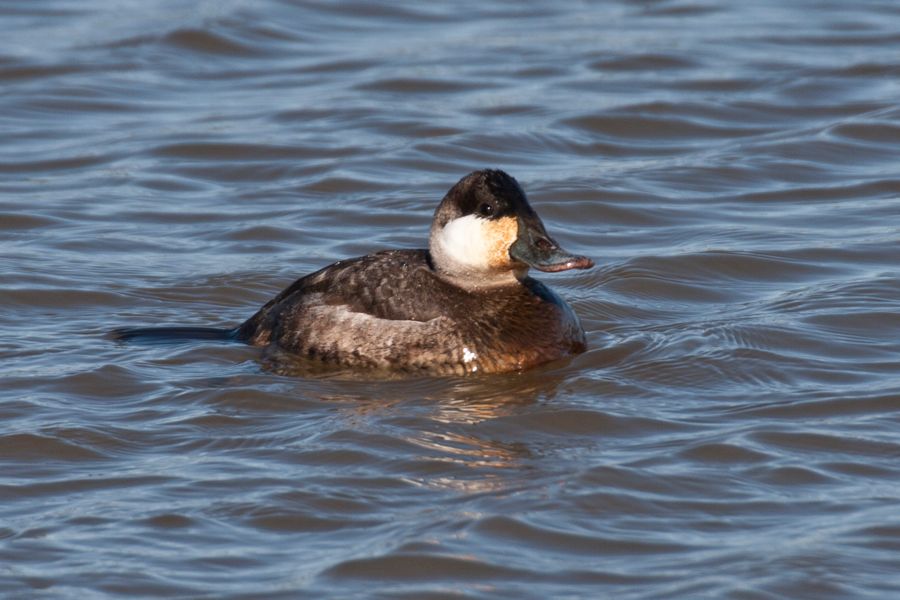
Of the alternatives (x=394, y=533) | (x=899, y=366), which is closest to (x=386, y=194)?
(x=899, y=366)

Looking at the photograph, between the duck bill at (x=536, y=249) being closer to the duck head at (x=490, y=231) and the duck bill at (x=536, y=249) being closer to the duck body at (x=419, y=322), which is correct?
the duck head at (x=490, y=231)

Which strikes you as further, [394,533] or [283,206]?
[283,206]

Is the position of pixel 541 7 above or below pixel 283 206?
above

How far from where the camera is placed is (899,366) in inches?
282

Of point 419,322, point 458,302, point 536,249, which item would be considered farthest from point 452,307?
point 536,249

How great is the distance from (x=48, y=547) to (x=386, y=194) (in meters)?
5.32

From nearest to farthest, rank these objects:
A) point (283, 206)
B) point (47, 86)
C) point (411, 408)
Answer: point (411, 408), point (283, 206), point (47, 86)

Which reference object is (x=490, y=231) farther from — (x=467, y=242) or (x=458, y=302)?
(x=458, y=302)

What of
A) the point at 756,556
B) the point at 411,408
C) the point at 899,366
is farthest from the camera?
the point at 899,366

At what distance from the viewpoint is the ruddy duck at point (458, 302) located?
7086 mm

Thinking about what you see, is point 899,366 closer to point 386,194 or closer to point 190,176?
point 386,194

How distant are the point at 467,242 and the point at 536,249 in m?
0.31

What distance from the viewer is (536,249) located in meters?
7.09

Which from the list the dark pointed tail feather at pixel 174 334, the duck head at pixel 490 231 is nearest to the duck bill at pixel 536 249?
the duck head at pixel 490 231
